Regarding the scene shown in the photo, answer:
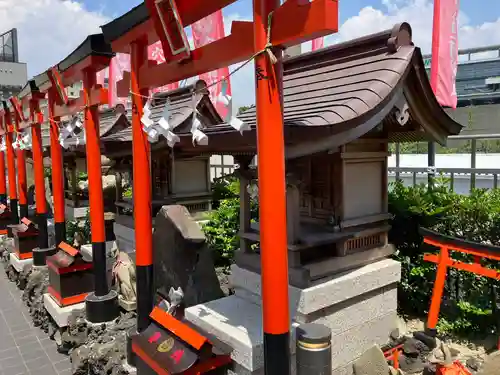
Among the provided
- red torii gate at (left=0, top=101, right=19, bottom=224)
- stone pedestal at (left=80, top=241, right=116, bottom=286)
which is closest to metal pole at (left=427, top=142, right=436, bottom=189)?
stone pedestal at (left=80, top=241, right=116, bottom=286)

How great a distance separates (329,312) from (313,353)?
A: 1.65m

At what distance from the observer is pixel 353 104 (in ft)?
13.2

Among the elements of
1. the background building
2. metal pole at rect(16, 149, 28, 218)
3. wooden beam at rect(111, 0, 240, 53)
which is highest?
the background building

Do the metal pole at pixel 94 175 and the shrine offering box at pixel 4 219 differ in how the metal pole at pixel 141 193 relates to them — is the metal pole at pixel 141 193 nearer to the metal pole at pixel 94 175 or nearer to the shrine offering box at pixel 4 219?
the metal pole at pixel 94 175

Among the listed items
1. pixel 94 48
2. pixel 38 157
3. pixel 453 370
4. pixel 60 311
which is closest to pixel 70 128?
pixel 94 48

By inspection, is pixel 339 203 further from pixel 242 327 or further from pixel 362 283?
pixel 242 327

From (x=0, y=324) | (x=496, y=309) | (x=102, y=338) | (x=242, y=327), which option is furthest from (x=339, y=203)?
(x=0, y=324)

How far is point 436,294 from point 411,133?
2.00m

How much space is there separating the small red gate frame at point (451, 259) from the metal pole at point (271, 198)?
7.80 feet

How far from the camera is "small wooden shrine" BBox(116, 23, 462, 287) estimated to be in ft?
13.3

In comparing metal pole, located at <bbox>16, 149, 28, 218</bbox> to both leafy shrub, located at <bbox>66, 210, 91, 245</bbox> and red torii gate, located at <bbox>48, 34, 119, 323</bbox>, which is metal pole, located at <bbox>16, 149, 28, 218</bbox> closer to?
leafy shrub, located at <bbox>66, 210, 91, 245</bbox>

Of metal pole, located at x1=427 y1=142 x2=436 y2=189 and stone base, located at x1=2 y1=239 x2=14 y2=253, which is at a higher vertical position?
metal pole, located at x1=427 y1=142 x2=436 y2=189

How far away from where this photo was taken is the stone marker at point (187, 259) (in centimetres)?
580

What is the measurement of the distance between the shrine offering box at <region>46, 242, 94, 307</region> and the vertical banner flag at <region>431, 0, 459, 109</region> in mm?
6933
